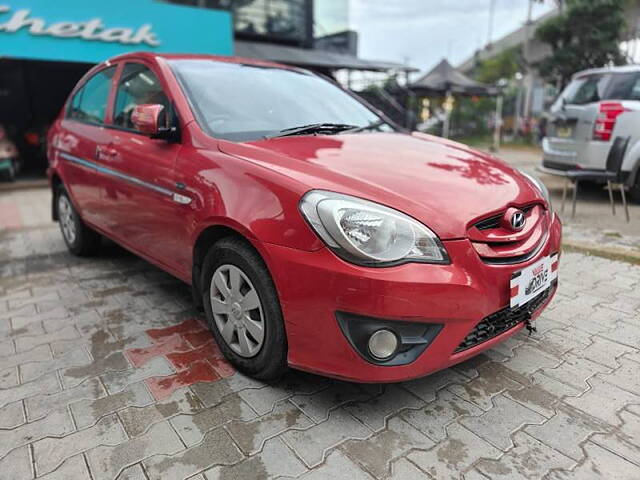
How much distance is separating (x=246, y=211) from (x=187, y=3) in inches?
470

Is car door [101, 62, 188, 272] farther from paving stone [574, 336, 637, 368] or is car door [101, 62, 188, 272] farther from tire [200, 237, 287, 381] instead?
paving stone [574, 336, 637, 368]

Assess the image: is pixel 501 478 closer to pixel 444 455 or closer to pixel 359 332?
pixel 444 455

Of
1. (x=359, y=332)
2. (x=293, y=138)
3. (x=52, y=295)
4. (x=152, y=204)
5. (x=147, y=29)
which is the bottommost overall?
(x=52, y=295)

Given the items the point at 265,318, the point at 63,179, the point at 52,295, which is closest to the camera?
the point at 265,318

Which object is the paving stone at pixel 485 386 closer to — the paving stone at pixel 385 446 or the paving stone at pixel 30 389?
the paving stone at pixel 385 446

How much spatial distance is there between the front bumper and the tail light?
4.88 metres

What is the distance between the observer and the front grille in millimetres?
1983

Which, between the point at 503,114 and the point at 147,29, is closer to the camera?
the point at 147,29

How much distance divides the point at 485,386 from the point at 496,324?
0.35 meters

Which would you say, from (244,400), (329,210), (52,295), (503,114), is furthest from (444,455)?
(503,114)

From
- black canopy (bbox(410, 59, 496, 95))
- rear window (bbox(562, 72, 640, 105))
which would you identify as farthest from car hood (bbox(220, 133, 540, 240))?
black canopy (bbox(410, 59, 496, 95))

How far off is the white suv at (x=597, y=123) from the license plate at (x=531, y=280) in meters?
4.42

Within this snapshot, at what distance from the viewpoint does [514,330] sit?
7.11ft

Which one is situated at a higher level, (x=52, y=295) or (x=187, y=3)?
(x=187, y=3)
